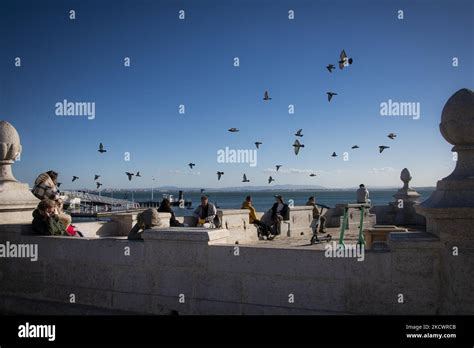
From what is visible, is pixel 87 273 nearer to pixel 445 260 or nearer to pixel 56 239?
pixel 56 239

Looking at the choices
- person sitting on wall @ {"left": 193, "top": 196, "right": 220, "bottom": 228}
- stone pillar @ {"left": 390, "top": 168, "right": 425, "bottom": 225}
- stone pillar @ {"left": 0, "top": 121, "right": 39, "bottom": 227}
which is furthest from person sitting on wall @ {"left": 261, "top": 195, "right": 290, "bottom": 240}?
stone pillar @ {"left": 0, "top": 121, "right": 39, "bottom": 227}

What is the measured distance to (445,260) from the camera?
4.49 m

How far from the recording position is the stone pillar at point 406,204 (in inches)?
640

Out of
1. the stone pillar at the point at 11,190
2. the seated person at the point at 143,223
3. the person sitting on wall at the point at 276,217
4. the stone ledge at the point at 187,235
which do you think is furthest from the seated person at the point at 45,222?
the person sitting on wall at the point at 276,217

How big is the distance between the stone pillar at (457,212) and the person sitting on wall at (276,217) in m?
9.04

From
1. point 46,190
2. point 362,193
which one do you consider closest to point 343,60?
point 362,193

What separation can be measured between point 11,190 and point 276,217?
829 cm

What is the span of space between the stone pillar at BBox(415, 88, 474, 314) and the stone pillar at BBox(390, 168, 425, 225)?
38.7ft

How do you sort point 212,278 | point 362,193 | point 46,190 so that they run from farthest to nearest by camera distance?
point 362,193 < point 46,190 < point 212,278

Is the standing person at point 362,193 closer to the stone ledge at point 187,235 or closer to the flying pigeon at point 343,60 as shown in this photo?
the flying pigeon at point 343,60

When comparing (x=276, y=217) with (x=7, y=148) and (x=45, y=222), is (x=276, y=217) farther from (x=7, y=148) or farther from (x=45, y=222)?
(x=7, y=148)

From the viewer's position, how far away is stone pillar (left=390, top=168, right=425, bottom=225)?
16259mm

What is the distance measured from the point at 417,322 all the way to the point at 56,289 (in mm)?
4452

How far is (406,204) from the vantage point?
1645cm
